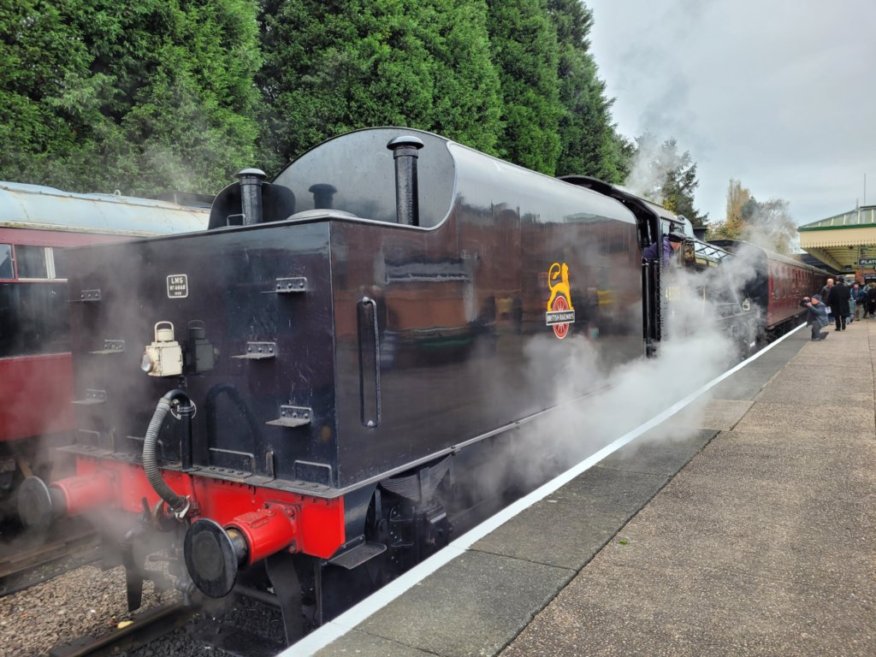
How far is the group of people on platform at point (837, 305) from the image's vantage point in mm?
14914

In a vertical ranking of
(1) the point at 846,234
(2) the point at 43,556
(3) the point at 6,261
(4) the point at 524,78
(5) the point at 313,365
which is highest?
(4) the point at 524,78

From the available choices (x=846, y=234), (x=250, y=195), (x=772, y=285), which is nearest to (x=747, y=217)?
(x=846, y=234)

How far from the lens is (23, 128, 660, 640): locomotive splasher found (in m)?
2.68

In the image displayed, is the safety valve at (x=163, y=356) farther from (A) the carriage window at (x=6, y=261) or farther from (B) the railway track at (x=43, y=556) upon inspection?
(A) the carriage window at (x=6, y=261)

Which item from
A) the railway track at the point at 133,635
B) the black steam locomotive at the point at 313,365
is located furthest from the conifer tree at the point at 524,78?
the railway track at the point at 133,635

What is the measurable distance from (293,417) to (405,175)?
4.58ft

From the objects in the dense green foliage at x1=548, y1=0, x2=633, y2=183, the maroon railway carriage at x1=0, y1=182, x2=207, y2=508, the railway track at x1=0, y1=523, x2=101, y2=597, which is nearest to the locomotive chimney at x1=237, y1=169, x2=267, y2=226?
the maroon railway carriage at x1=0, y1=182, x2=207, y2=508

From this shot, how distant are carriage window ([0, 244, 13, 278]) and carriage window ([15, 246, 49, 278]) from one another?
6 cm

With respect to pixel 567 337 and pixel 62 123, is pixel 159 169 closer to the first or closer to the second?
pixel 62 123

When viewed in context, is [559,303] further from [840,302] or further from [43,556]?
[840,302]

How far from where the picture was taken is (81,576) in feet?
13.9

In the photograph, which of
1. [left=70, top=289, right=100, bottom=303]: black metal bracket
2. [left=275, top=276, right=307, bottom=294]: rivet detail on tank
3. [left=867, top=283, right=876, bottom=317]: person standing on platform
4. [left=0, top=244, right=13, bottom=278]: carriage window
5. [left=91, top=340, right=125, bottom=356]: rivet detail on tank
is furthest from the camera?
[left=867, top=283, right=876, bottom=317]: person standing on platform

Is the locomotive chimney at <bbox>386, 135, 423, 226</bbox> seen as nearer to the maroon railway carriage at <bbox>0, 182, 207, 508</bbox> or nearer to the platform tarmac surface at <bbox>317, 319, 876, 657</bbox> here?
the platform tarmac surface at <bbox>317, 319, 876, 657</bbox>

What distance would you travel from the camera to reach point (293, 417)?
276cm
